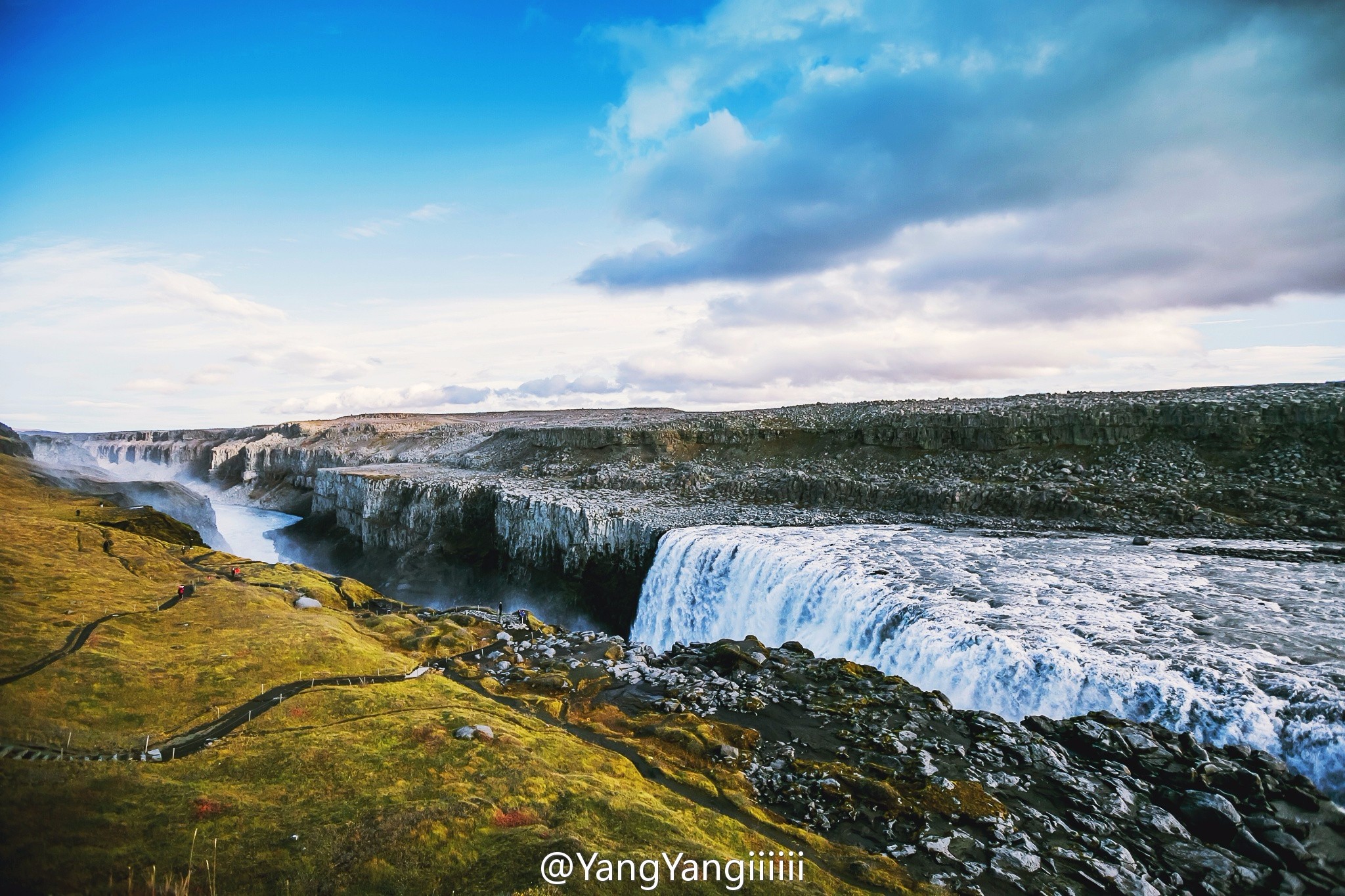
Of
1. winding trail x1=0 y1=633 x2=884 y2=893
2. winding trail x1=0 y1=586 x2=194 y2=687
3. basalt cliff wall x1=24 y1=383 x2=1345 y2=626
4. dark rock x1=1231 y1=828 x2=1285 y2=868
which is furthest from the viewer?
basalt cliff wall x1=24 y1=383 x2=1345 y2=626

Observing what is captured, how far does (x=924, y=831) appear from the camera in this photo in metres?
10.1

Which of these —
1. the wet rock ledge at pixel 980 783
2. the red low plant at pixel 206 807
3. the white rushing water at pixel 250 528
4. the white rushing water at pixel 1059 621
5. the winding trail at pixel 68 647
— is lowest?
the white rushing water at pixel 250 528

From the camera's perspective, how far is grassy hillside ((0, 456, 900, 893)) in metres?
Answer: 7.34

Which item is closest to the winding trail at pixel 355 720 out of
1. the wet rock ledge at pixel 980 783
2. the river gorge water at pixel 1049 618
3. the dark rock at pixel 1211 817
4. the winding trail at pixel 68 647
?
the winding trail at pixel 68 647

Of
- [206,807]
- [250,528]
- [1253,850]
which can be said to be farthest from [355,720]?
[250,528]

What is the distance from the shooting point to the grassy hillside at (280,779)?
734 centimetres

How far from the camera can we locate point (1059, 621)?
16.8m

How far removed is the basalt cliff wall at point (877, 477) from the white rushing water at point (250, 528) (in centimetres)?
580

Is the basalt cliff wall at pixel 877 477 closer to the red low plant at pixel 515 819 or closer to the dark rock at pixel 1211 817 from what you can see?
the dark rock at pixel 1211 817

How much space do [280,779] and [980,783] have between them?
484 inches

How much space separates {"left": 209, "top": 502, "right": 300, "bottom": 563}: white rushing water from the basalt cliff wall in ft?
19.0

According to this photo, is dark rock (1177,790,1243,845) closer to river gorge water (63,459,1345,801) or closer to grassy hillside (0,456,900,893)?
river gorge water (63,459,1345,801)

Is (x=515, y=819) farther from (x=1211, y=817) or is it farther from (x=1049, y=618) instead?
(x=1049, y=618)

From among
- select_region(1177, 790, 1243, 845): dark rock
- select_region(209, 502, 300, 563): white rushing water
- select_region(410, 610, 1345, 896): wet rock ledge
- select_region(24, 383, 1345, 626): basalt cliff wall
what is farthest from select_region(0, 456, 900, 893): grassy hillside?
select_region(209, 502, 300, 563): white rushing water
